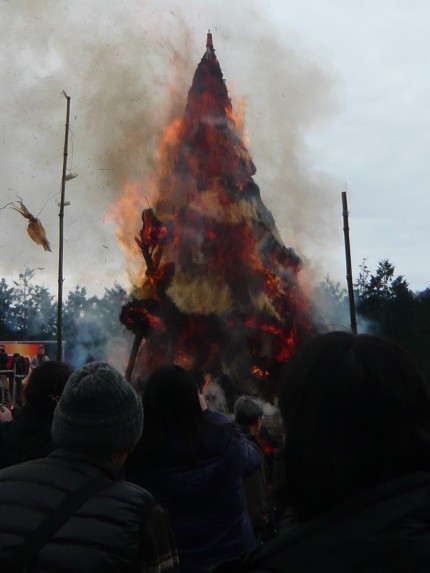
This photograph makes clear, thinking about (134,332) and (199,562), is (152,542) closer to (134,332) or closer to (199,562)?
(199,562)

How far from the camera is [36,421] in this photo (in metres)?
3.57

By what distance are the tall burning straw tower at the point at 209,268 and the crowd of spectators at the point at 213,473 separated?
1839cm

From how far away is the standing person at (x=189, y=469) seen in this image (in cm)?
341

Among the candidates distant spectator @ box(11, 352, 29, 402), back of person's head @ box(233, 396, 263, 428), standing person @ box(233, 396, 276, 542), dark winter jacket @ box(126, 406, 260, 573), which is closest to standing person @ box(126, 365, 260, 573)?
dark winter jacket @ box(126, 406, 260, 573)

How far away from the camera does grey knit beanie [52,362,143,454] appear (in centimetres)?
236

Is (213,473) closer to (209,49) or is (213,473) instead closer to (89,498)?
(89,498)

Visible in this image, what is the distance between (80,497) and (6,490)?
25 centimetres

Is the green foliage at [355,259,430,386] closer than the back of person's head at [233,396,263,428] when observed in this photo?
No

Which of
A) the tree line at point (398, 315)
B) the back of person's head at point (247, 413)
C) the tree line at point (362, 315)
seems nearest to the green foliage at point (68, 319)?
the tree line at point (362, 315)

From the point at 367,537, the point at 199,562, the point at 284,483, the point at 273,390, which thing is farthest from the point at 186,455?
the point at 273,390

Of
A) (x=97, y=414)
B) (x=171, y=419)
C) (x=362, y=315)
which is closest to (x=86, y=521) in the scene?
(x=97, y=414)

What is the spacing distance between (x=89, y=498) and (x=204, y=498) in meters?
1.41

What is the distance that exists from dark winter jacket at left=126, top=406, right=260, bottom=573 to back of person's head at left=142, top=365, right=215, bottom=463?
72 millimetres

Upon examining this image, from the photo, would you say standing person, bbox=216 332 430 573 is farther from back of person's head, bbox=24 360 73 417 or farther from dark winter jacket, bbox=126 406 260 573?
back of person's head, bbox=24 360 73 417
